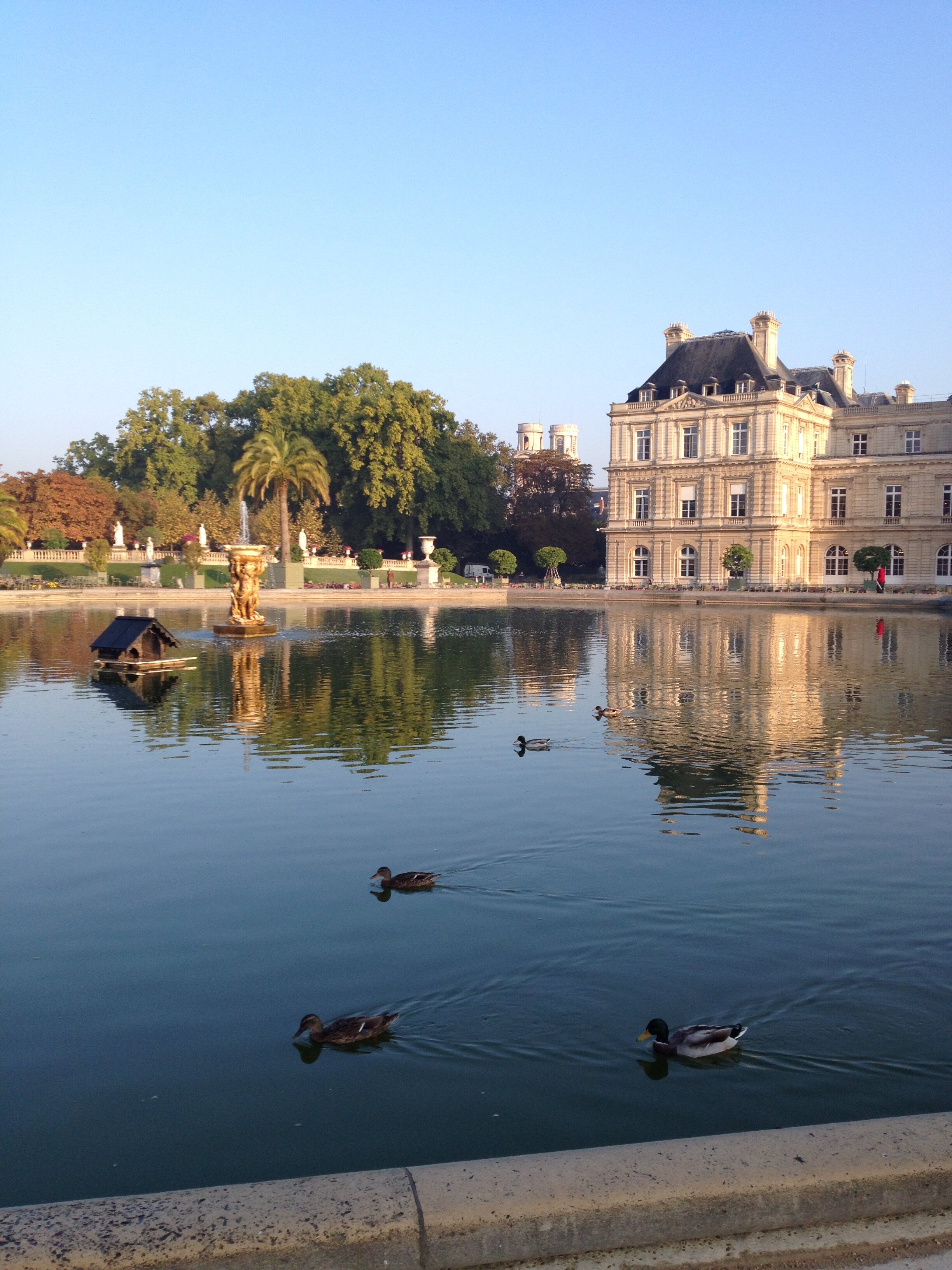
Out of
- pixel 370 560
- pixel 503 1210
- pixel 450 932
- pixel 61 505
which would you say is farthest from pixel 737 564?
pixel 503 1210

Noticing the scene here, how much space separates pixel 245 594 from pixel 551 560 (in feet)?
142

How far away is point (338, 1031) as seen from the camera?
6629 millimetres

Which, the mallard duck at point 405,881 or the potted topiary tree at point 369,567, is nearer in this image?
the mallard duck at point 405,881

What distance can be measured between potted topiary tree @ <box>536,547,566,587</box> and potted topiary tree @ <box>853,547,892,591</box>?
20.0 metres

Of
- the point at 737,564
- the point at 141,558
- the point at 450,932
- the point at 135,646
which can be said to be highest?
the point at 141,558

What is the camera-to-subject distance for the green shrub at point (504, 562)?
3002 inches

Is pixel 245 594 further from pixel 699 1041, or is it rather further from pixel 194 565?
pixel 194 565

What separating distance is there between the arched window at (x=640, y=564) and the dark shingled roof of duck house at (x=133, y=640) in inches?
2151

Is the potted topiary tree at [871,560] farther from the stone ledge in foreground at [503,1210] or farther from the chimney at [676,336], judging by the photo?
the stone ledge in foreground at [503,1210]

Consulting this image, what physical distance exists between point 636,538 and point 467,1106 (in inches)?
2869

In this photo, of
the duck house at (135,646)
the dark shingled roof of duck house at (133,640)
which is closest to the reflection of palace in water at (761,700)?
the duck house at (135,646)

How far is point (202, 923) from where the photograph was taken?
28.6 feet

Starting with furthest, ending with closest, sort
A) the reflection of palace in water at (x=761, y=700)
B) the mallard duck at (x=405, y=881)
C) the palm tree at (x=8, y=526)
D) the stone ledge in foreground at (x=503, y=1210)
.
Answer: the palm tree at (x=8, y=526) → the reflection of palace in water at (x=761, y=700) → the mallard duck at (x=405, y=881) → the stone ledge in foreground at (x=503, y=1210)

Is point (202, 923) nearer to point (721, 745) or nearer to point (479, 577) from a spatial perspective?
point (721, 745)
